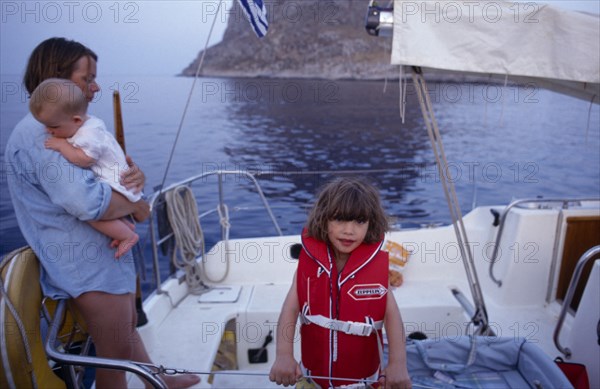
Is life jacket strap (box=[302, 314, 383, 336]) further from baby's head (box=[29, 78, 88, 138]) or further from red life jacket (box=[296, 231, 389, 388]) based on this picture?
baby's head (box=[29, 78, 88, 138])

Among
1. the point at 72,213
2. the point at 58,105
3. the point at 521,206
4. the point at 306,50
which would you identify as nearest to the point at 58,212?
the point at 72,213

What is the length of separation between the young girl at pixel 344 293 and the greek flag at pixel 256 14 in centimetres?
211

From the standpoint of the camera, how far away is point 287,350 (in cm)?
150

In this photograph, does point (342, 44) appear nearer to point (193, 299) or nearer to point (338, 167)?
point (338, 167)

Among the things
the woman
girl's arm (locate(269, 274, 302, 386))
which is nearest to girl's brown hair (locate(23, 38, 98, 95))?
the woman


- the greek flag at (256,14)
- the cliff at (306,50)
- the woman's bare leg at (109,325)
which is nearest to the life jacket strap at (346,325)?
the woman's bare leg at (109,325)

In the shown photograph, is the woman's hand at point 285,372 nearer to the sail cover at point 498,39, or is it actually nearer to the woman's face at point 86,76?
the woman's face at point 86,76

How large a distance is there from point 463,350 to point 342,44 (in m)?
96.9

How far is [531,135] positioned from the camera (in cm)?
1998

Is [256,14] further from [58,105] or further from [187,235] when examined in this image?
[58,105]

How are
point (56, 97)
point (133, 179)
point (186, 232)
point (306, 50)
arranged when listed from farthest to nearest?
point (306, 50) < point (186, 232) < point (133, 179) < point (56, 97)

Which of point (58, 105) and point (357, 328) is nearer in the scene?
point (58, 105)

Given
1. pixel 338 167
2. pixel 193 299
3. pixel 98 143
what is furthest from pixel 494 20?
pixel 338 167

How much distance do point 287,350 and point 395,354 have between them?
37 centimetres
